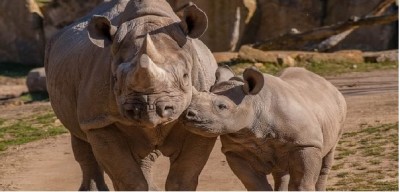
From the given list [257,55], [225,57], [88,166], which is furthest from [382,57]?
[88,166]

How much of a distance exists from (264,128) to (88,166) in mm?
1988

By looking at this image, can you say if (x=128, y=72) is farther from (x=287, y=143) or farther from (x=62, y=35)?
(x=62, y=35)

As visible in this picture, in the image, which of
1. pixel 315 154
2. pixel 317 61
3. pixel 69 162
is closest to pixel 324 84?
pixel 315 154

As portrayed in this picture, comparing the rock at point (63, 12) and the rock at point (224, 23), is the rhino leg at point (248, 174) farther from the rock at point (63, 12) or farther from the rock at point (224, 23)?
the rock at point (63, 12)

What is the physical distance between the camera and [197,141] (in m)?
7.56

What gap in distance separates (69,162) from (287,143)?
16.0ft

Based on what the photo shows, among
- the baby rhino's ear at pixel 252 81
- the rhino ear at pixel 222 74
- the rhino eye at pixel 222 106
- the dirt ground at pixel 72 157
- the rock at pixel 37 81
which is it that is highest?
the baby rhino's ear at pixel 252 81

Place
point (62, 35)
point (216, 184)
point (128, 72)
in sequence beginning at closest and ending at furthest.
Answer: point (128, 72) → point (62, 35) → point (216, 184)

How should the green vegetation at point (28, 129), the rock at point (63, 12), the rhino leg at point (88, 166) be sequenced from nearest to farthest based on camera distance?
the rhino leg at point (88, 166) < the green vegetation at point (28, 129) < the rock at point (63, 12)

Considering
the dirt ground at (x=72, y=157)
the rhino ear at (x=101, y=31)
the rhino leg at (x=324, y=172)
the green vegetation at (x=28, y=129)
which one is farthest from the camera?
the green vegetation at (x=28, y=129)

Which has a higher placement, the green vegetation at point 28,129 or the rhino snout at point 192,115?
the rhino snout at point 192,115

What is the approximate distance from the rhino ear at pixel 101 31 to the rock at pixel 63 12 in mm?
15908

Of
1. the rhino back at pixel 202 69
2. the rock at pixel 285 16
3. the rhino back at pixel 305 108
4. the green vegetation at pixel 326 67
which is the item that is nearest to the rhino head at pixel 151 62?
the rhino back at pixel 202 69

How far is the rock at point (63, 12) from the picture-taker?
74.7 ft
